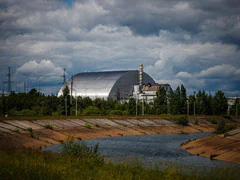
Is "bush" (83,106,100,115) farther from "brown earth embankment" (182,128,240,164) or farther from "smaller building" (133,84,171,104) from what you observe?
"brown earth embankment" (182,128,240,164)

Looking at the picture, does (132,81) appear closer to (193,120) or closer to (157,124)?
(193,120)

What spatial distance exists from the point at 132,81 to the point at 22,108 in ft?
180

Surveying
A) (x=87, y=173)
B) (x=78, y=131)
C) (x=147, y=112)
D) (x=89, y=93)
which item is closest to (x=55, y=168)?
(x=87, y=173)

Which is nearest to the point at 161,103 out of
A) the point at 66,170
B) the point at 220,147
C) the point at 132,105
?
the point at 132,105

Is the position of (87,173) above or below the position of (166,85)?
below

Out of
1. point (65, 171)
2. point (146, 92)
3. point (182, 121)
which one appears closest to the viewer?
point (65, 171)

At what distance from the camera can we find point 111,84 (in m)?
147

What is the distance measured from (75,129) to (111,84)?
83660 mm

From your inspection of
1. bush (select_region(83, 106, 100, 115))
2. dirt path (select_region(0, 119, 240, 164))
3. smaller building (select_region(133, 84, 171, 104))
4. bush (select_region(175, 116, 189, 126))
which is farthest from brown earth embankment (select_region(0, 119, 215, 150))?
smaller building (select_region(133, 84, 171, 104))

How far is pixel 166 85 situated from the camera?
500 ft

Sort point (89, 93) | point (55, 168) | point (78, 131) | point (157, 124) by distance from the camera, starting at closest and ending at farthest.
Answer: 1. point (55, 168)
2. point (78, 131)
3. point (157, 124)
4. point (89, 93)

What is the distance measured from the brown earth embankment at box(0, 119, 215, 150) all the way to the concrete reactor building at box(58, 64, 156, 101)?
179ft

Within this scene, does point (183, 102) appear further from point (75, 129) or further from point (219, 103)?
point (75, 129)

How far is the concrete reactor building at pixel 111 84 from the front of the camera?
14700cm
